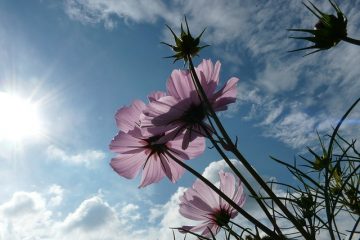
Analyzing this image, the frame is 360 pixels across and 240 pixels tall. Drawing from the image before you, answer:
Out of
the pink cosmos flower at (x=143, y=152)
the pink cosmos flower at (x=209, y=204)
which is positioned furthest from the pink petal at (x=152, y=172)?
the pink cosmos flower at (x=209, y=204)

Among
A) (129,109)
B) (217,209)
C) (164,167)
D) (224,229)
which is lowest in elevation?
(224,229)

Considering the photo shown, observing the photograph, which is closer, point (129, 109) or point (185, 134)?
point (185, 134)

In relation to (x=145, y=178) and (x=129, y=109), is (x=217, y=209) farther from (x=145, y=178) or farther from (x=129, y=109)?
(x=129, y=109)

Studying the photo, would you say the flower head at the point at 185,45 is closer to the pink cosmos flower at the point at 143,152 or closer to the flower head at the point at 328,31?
the pink cosmos flower at the point at 143,152

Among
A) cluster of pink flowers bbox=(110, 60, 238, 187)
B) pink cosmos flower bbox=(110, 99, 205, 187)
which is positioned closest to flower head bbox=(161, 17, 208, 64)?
cluster of pink flowers bbox=(110, 60, 238, 187)

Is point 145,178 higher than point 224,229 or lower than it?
higher

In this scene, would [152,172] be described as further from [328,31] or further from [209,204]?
[328,31]

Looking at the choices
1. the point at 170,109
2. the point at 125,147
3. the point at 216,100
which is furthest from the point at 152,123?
the point at 125,147

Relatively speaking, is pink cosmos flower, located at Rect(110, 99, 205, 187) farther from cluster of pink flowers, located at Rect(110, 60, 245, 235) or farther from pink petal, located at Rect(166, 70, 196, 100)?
pink petal, located at Rect(166, 70, 196, 100)
